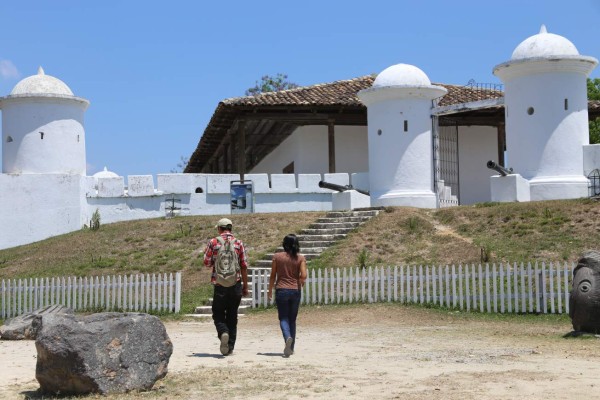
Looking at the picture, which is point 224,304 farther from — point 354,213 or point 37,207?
point 37,207

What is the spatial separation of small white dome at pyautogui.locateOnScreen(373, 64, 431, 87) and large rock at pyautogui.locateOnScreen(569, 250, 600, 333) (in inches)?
565

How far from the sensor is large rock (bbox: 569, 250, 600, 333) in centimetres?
1177

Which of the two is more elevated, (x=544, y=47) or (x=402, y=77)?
(x=544, y=47)

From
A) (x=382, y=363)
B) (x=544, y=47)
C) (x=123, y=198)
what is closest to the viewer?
(x=382, y=363)

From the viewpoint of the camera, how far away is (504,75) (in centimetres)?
2455

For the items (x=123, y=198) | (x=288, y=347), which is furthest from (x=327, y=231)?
(x=288, y=347)

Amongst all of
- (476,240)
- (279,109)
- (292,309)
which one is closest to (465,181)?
(279,109)

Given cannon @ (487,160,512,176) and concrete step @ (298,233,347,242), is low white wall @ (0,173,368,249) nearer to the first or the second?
cannon @ (487,160,512,176)

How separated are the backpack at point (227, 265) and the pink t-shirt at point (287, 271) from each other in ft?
1.73

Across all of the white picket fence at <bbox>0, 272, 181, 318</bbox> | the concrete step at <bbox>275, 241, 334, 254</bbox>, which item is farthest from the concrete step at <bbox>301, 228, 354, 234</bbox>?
the white picket fence at <bbox>0, 272, 181, 318</bbox>

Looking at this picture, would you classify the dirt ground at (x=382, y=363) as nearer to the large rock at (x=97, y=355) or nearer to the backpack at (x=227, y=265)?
the large rock at (x=97, y=355)

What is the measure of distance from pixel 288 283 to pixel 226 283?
77cm

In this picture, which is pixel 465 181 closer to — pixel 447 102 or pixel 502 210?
pixel 447 102

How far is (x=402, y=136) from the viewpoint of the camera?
84.9ft
